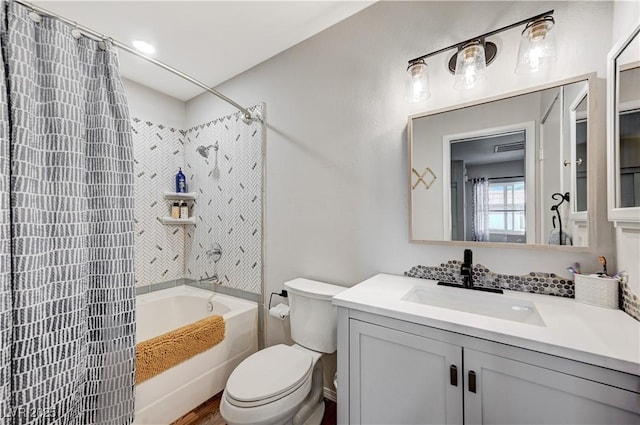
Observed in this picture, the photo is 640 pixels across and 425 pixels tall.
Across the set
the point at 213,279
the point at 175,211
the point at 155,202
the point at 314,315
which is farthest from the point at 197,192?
the point at 314,315

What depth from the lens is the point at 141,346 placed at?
1475mm

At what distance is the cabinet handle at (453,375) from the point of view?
923mm

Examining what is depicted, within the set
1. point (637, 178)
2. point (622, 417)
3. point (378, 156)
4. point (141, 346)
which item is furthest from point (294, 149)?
point (622, 417)

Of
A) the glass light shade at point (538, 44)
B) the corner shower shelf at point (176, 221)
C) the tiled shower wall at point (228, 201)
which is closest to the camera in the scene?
the glass light shade at point (538, 44)

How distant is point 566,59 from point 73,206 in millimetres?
2180

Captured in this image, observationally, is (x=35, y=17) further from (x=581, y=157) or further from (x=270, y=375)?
(x=581, y=157)

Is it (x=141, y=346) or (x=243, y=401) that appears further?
(x=141, y=346)

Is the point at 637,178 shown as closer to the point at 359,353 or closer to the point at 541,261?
the point at 541,261

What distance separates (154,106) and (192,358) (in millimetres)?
2277

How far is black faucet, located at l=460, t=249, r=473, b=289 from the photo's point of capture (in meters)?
1.26

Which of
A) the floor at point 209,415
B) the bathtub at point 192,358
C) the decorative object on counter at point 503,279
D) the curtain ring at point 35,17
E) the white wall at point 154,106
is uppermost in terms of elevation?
the white wall at point 154,106

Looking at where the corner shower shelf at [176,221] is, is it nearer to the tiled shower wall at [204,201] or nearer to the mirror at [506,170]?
the tiled shower wall at [204,201]

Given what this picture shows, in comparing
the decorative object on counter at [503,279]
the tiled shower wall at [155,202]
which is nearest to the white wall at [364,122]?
the decorative object on counter at [503,279]

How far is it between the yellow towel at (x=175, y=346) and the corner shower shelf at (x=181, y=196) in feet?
4.24
